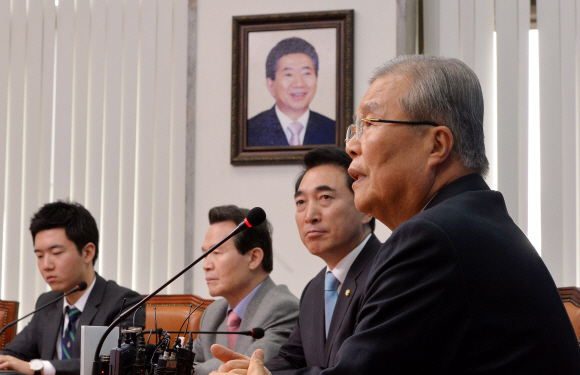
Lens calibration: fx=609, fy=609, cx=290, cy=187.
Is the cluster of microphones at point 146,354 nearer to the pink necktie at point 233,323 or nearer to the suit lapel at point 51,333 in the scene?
the pink necktie at point 233,323

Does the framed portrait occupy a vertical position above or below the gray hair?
above

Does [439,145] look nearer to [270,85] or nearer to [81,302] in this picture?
[81,302]

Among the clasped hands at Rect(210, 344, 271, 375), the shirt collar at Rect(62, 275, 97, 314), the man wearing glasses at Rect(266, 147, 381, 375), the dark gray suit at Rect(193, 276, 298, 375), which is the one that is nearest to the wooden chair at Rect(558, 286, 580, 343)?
the man wearing glasses at Rect(266, 147, 381, 375)

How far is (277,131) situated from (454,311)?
3.08 meters

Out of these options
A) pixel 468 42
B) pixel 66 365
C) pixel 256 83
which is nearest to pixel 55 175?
pixel 256 83

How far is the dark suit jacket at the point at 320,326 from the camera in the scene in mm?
2115

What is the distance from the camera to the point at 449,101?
135 cm

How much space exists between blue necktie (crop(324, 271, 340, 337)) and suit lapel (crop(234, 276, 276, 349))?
1.54 feet

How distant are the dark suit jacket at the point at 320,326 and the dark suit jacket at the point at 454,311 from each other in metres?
1.01

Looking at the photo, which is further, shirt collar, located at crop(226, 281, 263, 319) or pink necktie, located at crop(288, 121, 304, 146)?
pink necktie, located at crop(288, 121, 304, 146)

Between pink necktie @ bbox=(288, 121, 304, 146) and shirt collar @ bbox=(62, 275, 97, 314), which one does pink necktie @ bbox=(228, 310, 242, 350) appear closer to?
shirt collar @ bbox=(62, 275, 97, 314)

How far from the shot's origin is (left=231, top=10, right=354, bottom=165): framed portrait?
392cm

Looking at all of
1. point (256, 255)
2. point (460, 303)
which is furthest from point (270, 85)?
point (460, 303)

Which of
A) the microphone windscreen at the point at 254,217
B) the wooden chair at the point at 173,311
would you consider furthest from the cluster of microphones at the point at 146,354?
the wooden chair at the point at 173,311
